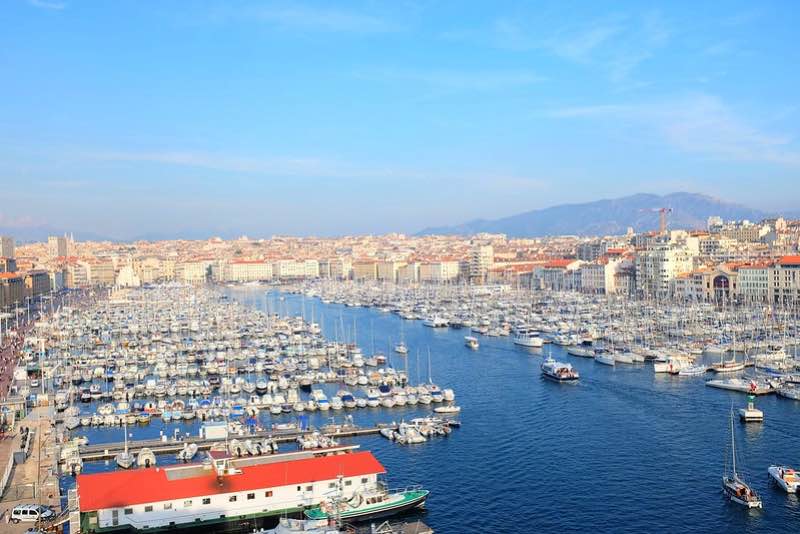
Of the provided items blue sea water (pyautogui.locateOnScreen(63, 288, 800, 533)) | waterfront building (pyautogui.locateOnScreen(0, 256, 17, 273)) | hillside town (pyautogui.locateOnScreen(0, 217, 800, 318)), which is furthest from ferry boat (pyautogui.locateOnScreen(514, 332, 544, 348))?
waterfront building (pyautogui.locateOnScreen(0, 256, 17, 273))

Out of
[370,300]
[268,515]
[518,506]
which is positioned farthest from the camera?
[370,300]

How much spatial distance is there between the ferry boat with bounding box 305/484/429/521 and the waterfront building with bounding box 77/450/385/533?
0.59 ft

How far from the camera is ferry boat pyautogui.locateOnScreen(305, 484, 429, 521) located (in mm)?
11836

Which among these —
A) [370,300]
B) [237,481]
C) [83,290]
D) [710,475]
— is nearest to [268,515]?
[237,481]

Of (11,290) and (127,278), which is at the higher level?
(127,278)

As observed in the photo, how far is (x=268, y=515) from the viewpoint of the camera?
39.4ft

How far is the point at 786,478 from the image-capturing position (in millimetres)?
13273

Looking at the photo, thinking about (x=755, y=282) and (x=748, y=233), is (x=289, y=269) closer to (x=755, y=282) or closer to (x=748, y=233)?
(x=748, y=233)

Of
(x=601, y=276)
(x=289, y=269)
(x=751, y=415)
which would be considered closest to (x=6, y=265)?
(x=289, y=269)

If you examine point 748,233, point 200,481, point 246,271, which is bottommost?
→ point 200,481

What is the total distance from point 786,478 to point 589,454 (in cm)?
371

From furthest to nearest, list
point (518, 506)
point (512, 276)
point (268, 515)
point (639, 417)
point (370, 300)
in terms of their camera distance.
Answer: point (512, 276)
point (370, 300)
point (639, 417)
point (518, 506)
point (268, 515)

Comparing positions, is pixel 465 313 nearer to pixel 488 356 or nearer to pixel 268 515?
pixel 488 356

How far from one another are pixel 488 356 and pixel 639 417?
449 inches
